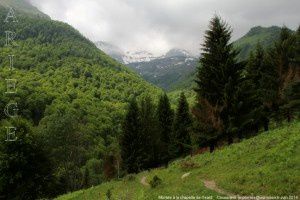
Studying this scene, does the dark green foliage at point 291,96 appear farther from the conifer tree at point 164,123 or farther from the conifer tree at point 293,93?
the conifer tree at point 164,123

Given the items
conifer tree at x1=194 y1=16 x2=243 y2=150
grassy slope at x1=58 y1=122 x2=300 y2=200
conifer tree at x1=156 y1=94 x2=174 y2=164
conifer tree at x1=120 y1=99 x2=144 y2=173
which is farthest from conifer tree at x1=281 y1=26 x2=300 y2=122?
conifer tree at x1=156 y1=94 x2=174 y2=164

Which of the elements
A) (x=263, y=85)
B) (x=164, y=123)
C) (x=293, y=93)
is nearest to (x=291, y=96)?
(x=293, y=93)

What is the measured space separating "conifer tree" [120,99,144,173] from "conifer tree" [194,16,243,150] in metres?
27.1

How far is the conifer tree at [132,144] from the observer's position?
64.9 m

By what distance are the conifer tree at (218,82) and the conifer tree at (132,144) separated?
27.1 metres

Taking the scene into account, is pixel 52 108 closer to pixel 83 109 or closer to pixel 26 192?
pixel 83 109

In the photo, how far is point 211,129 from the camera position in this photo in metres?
38.5

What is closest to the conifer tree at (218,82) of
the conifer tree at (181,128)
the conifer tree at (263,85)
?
the conifer tree at (263,85)

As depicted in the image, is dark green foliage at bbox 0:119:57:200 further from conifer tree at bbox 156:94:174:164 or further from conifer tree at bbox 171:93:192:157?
conifer tree at bbox 171:93:192:157

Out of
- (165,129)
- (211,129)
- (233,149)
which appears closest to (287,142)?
(233,149)

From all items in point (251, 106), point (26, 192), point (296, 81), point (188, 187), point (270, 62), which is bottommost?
point (26, 192)

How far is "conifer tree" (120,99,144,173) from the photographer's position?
64875 mm

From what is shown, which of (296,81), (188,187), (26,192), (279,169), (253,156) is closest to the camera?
(279,169)

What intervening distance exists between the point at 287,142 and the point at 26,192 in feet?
128
